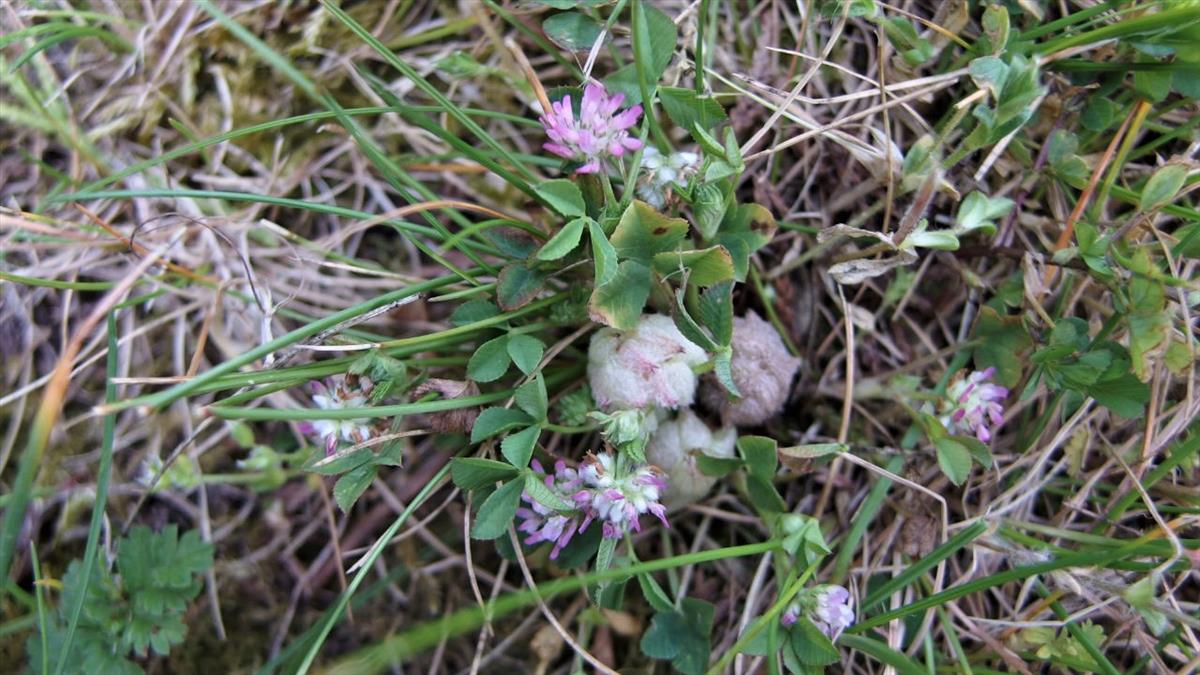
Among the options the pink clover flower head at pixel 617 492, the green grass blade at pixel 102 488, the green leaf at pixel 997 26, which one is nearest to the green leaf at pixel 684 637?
the pink clover flower head at pixel 617 492

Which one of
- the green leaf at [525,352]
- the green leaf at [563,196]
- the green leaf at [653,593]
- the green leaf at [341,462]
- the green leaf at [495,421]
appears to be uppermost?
the green leaf at [563,196]

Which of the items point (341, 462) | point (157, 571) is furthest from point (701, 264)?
point (157, 571)

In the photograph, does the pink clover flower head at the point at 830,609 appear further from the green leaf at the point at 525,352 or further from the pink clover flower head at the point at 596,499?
the green leaf at the point at 525,352

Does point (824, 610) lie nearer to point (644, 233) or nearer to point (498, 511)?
point (498, 511)

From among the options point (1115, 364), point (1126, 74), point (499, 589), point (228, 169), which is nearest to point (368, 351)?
point (499, 589)

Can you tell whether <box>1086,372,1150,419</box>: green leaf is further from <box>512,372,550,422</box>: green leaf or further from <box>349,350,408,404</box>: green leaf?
<box>349,350,408,404</box>: green leaf

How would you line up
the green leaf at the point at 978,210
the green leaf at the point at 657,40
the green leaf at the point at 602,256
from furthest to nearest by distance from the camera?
the green leaf at the point at 978,210 < the green leaf at the point at 657,40 < the green leaf at the point at 602,256
